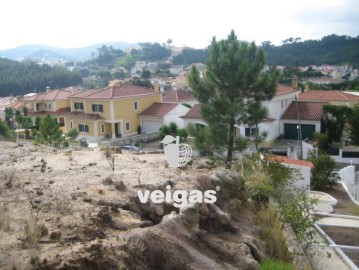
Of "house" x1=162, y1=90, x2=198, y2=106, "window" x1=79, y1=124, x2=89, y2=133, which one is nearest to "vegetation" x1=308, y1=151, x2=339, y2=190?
"house" x1=162, y1=90, x2=198, y2=106

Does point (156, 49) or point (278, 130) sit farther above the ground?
point (156, 49)

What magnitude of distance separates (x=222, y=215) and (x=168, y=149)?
2049 millimetres

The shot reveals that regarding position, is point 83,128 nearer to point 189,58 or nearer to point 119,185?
point 119,185

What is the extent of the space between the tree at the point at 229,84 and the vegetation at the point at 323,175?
12.8 ft

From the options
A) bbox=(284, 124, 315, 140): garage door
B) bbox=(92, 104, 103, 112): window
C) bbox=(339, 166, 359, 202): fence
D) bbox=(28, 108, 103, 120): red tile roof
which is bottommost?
bbox=(339, 166, 359, 202): fence

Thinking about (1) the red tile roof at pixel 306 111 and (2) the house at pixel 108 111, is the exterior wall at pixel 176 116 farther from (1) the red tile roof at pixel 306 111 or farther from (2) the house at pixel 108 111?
(1) the red tile roof at pixel 306 111

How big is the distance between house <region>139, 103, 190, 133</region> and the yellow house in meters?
0.64

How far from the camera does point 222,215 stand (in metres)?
5.21

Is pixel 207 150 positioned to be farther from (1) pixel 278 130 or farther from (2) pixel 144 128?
(2) pixel 144 128

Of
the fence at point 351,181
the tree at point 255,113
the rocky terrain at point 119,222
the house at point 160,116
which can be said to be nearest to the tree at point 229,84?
the tree at point 255,113

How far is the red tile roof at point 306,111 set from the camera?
2618cm

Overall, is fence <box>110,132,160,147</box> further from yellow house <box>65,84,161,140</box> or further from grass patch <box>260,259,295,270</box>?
grass patch <box>260,259,295,270</box>

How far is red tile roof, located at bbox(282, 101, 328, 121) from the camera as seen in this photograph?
26180 millimetres

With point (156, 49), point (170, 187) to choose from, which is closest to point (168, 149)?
point (170, 187)
